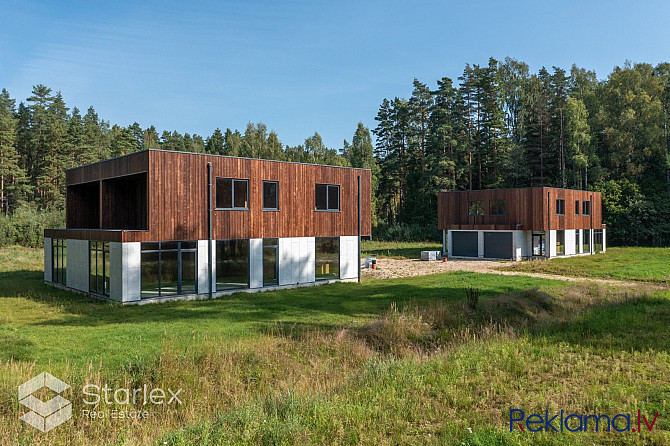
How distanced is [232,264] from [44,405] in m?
13.0

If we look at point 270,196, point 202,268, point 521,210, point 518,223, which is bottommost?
point 202,268

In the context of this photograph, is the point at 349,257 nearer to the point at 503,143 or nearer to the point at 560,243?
the point at 560,243

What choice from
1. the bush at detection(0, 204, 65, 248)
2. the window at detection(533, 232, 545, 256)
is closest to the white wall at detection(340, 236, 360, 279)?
the window at detection(533, 232, 545, 256)

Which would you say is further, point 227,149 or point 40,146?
point 227,149

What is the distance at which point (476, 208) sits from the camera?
125ft

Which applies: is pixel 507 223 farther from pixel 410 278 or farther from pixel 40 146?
pixel 40 146

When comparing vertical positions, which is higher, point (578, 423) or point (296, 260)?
point (296, 260)

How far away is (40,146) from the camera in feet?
192

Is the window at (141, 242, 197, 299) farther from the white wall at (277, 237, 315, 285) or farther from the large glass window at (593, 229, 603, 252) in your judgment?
the large glass window at (593, 229, 603, 252)

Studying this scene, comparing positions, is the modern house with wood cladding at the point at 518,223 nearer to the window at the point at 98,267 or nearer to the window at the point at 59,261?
the window at the point at 98,267

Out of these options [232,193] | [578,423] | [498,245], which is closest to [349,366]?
[578,423]

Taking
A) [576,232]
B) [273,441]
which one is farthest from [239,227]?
[576,232]

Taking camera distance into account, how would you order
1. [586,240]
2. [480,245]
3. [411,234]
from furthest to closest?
[411,234], [586,240], [480,245]

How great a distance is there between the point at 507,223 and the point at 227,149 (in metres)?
56.3
